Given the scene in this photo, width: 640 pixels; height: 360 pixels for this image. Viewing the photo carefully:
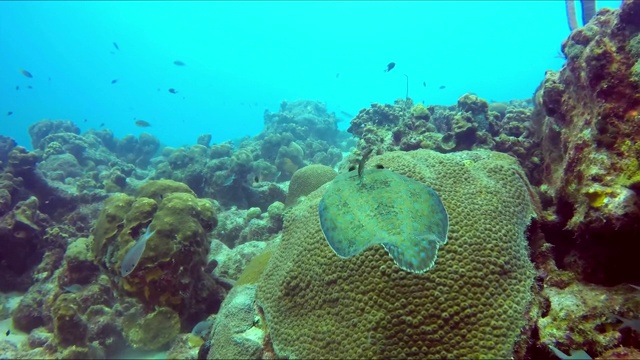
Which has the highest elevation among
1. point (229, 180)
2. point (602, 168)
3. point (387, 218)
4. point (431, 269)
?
point (229, 180)

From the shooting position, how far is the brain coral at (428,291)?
10.5 ft

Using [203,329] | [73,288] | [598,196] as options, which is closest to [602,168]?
[598,196]

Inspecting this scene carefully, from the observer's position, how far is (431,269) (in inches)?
137

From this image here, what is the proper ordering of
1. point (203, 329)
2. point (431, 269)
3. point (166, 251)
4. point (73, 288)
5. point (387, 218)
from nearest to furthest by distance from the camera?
point (387, 218) → point (431, 269) → point (203, 329) → point (166, 251) → point (73, 288)

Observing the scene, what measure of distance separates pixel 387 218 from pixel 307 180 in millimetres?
7622

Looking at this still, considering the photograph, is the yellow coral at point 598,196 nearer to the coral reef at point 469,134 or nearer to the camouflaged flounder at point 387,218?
the camouflaged flounder at point 387,218

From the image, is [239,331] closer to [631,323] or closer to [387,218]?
[387,218]

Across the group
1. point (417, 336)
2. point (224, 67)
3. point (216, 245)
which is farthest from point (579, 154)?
point (224, 67)

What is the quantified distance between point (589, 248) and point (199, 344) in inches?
220

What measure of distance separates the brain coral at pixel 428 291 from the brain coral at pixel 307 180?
17.8ft

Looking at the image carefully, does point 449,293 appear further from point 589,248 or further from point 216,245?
point 216,245

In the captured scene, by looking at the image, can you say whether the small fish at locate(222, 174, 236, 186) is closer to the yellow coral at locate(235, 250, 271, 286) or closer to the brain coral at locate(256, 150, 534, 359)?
the yellow coral at locate(235, 250, 271, 286)

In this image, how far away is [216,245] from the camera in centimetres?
849

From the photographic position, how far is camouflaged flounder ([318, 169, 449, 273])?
2.48 m
